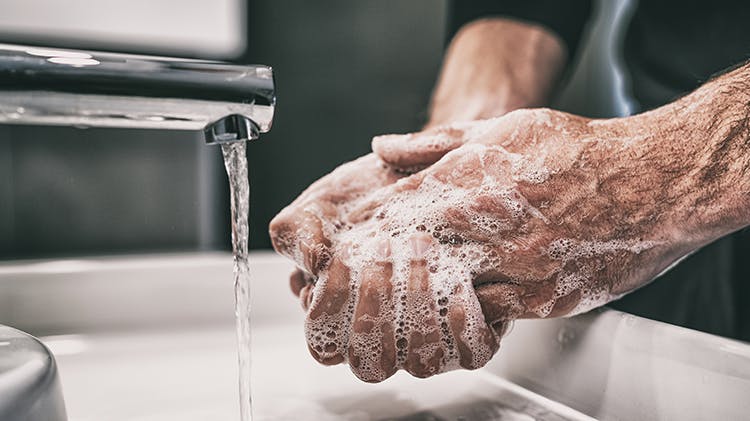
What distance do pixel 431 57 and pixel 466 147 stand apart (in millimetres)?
1140

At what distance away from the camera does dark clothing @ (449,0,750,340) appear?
2.27 feet

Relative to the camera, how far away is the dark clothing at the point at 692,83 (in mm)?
692

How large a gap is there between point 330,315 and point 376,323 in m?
0.03

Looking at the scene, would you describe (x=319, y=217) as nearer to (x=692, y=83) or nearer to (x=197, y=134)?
(x=692, y=83)

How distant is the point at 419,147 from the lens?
44 cm

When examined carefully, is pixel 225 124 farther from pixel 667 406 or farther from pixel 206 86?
pixel 667 406

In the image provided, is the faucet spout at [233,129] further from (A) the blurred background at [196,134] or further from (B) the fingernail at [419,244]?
(A) the blurred background at [196,134]

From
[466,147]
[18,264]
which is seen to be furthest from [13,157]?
[466,147]

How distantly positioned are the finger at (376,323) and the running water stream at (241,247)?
77 millimetres

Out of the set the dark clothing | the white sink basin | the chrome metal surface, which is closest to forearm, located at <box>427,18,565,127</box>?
the dark clothing

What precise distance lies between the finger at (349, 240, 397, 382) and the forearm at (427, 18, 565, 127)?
0.45 m

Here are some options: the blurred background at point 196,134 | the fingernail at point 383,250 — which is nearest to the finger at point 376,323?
the fingernail at point 383,250

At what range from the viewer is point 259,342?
619 millimetres

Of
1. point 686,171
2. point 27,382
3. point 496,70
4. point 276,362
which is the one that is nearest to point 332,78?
point 496,70
